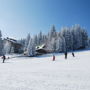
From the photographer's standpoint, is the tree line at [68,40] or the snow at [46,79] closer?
the snow at [46,79]

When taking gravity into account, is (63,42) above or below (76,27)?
below

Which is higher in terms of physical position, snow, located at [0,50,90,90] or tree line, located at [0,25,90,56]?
tree line, located at [0,25,90,56]

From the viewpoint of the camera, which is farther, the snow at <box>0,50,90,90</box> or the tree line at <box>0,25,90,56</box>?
the tree line at <box>0,25,90,56</box>

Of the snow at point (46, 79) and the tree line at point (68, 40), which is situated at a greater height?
the tree line at point (68, 40)

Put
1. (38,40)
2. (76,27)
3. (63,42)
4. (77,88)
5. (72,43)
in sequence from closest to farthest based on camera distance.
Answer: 1. (77,88)
2. (63,42)
3. (72,43)
4. (76,27)
5. (38,40)

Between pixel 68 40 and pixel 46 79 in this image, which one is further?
pixel 68 40

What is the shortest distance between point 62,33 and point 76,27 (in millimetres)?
12736

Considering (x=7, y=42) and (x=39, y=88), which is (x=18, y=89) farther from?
(x=7, y=42)

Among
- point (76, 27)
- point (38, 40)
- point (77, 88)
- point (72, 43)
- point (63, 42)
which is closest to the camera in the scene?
point (77, 88)

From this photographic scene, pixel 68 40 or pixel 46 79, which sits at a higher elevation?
pixel 68 40

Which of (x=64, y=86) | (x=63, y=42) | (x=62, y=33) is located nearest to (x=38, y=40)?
(x=62, y=33)

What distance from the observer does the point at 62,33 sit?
83.2 metres

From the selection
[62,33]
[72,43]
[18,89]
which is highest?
[62,33]

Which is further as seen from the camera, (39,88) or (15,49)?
(15,49)
